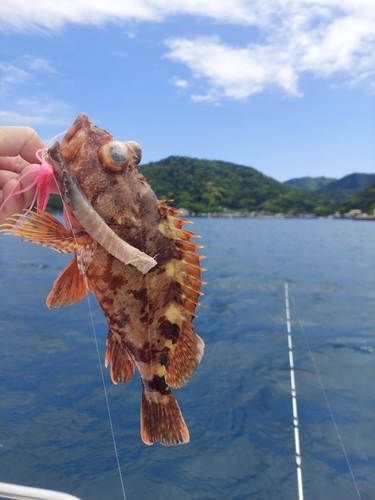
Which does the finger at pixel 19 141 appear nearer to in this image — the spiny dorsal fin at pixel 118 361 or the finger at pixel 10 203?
the finger at pixel 10 203

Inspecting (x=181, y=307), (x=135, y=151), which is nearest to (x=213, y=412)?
(x=181, y=307)

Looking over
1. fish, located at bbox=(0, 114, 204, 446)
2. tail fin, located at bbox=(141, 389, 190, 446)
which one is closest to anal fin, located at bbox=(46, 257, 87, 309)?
fish, located at bbox=(0, 114, 204, 446)

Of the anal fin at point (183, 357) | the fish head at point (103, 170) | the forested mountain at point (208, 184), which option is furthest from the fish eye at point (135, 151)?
the anal fin at point (183, 357)

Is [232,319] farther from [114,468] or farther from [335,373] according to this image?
[114,468]

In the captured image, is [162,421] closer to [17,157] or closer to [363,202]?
[17,157]

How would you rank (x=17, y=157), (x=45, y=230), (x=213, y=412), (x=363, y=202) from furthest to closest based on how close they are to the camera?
(x=363, y=202)
(x=213, y=412)
(x=17, y=157)
(x=45, y=230)

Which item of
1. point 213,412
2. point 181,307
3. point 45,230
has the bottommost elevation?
point 213,412

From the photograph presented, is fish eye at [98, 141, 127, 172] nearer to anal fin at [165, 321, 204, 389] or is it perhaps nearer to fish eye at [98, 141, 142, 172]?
fish eye at [98, 141, 142, 172]

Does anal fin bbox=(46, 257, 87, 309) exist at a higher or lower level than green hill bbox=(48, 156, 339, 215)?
lower
